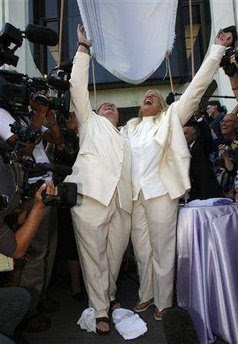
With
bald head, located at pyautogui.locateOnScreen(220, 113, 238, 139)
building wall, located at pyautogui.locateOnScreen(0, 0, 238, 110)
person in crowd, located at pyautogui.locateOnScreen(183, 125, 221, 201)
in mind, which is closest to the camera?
person in crowd, located at pyautogui.locateOnScreen(183, 125, 221, 201)

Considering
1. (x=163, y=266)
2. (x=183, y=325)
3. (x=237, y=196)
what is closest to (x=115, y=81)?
(x=237, y=196)

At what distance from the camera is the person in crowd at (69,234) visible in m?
3.28

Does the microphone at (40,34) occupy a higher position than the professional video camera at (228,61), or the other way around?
the microphone at (40,34)

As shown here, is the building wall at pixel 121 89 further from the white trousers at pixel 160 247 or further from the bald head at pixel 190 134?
the white trousers at pixel 160 247

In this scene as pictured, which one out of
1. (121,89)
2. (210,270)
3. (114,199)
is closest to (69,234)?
(114,199)

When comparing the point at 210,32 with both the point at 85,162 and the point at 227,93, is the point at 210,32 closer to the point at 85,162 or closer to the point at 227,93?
the point at 227,93

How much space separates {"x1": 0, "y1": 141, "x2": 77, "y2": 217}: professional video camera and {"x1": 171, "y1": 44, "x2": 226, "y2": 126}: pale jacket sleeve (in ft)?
3.51

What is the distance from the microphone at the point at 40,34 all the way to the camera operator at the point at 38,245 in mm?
446

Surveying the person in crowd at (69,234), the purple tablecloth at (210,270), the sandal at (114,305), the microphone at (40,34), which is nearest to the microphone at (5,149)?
the microphone at (40,34)

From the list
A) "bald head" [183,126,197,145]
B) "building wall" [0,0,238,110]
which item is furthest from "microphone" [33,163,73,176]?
"building wall" [0,0,238,110]

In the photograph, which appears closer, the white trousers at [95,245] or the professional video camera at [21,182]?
the professional video camera at [21,182]

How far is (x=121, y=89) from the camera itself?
766 centimetres

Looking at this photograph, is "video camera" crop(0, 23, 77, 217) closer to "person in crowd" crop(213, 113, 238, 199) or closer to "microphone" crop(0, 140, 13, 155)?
"microphone" crop(0, 140, 13, 155)

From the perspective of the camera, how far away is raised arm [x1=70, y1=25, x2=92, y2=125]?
9.64 ft
